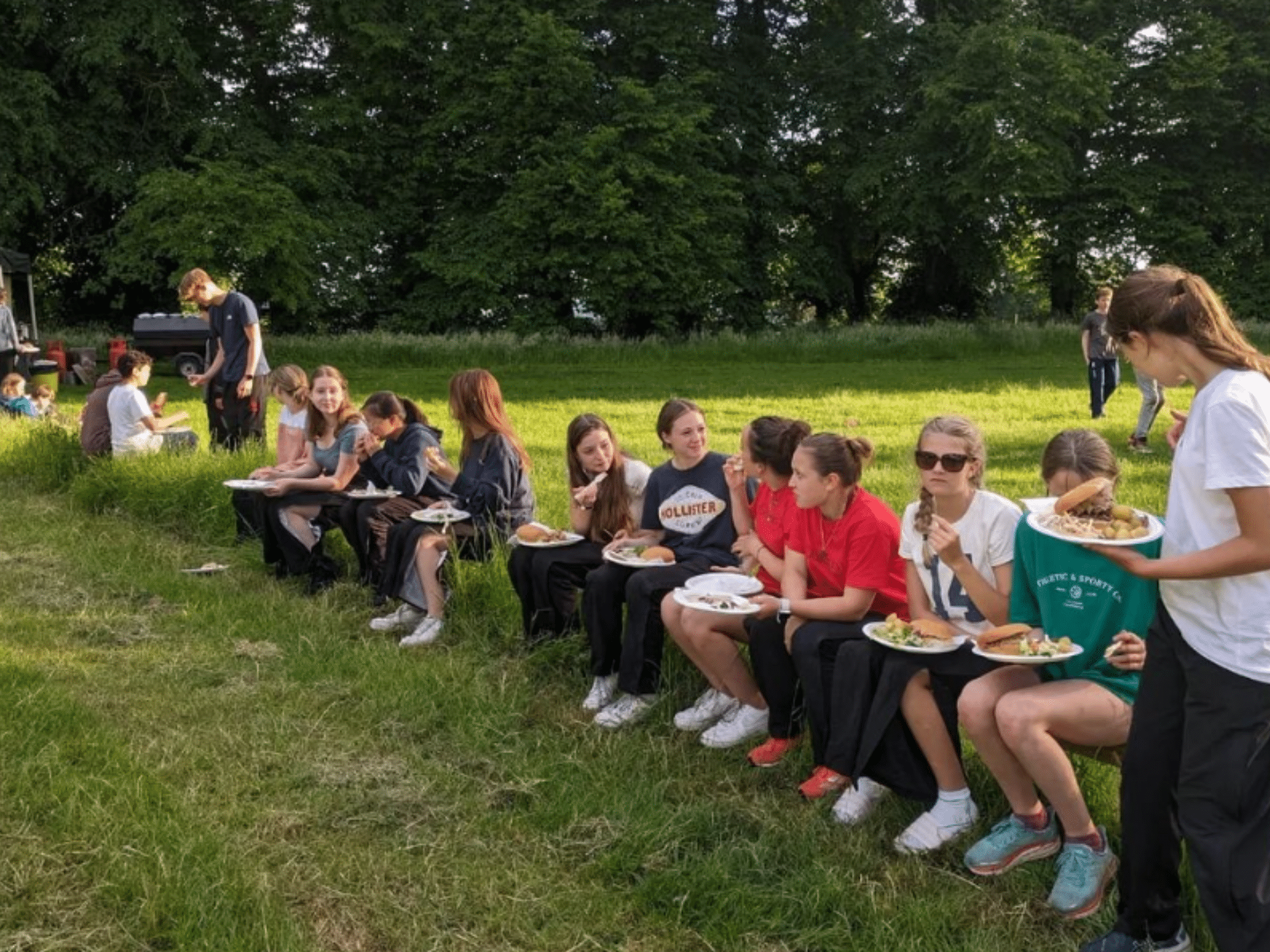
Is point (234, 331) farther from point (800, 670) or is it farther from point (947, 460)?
point (947, 460)

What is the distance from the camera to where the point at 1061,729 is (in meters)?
3.58

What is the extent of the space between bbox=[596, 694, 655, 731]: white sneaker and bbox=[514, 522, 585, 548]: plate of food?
36.8 inches

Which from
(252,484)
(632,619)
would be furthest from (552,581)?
(252,484)

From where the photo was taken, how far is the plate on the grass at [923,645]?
386 cm

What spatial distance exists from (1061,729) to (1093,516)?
1.98ft

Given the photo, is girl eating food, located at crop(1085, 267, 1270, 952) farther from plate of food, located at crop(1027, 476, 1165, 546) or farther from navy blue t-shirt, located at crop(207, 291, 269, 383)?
navy blue t-shirt, located at crop(207, 291, 269, 383)

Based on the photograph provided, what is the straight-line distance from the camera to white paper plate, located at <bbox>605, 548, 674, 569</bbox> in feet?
17.4

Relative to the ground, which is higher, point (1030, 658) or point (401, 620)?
point (1030, 658)

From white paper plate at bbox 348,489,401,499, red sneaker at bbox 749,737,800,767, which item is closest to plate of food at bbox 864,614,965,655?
→ red sneaker at bbox 749,737,800,767

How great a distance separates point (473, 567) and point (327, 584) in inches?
57.6

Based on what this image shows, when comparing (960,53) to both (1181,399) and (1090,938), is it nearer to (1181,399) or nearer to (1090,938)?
(1181,399)

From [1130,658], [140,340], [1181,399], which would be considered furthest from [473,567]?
[140,340]

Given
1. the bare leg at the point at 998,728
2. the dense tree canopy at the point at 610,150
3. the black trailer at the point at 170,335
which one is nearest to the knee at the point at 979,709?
the bare leg at the point at 998,728

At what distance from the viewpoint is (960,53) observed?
31.3m
